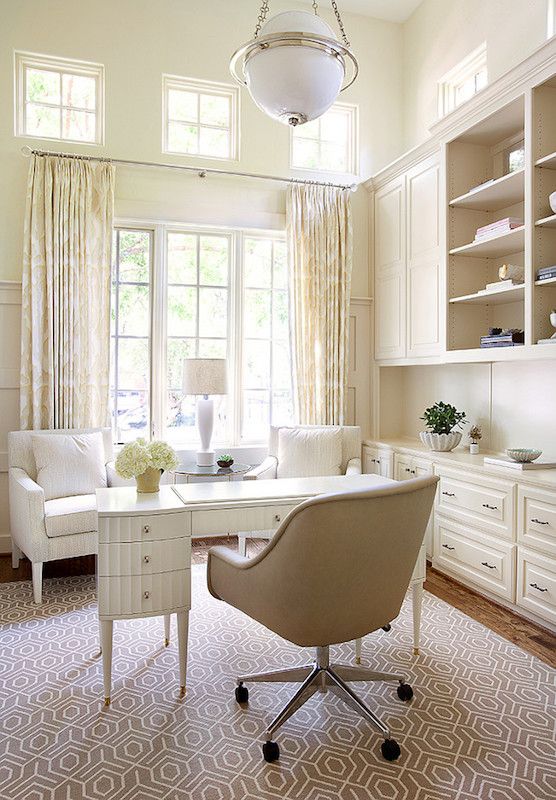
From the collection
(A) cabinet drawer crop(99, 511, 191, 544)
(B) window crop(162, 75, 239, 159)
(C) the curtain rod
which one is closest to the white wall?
(C) the curtain rod

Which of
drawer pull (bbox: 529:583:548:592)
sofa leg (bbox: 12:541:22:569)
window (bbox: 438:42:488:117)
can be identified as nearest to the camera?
drawer pull (bbox: 529:583:548:592)

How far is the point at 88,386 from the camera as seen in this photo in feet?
14.2

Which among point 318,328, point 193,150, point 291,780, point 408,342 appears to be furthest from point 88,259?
point 291,780

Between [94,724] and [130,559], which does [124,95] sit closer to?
[130,559]

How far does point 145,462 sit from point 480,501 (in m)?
2.03

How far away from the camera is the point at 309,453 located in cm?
441

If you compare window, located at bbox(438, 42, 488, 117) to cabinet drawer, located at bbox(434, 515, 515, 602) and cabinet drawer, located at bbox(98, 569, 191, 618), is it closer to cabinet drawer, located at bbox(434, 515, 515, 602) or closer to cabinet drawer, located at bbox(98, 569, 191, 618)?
cabinet drawer, located at bbox(434, 515, 515, 602)

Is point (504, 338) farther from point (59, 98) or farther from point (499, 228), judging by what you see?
point (59, 98)

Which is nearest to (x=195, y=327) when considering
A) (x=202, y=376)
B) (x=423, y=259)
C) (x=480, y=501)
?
(x=202, y=376)

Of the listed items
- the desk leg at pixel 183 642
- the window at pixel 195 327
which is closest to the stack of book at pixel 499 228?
the window at pixel 195 327

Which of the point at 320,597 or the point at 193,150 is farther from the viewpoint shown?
the point at 193,150

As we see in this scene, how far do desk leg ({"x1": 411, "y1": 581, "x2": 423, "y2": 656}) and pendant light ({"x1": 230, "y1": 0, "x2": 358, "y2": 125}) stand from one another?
2097 mm

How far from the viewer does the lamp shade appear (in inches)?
165

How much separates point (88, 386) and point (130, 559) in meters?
2.29
